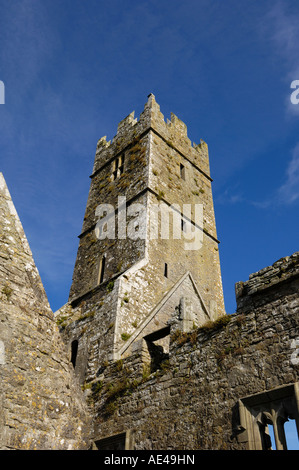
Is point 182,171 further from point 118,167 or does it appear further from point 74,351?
point 74,351

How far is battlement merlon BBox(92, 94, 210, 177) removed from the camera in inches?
776

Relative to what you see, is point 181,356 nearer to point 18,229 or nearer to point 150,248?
point 18,229

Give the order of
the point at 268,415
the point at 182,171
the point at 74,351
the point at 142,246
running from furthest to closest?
the point at 182,171, the point at 142,246, the point at 74,351, the point at 268,415

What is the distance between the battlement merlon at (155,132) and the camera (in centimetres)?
1972

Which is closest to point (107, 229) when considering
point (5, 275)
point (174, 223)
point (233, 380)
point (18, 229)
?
point (174, 223)

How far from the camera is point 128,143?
20.0 meters

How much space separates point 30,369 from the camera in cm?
859

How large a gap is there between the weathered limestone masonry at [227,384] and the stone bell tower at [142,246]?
1.22 m

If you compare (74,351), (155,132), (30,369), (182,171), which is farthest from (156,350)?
(155,132)

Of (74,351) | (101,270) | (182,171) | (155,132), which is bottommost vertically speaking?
(74,351)

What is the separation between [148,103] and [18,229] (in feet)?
40.6

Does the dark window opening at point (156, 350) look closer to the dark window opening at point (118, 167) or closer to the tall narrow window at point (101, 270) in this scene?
the tall narrow window at point (101, 270)

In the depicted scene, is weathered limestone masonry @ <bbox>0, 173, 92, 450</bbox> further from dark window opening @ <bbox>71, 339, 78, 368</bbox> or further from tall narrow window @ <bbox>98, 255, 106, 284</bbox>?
tall narrow window @ <bbox>98, 255, 106, 284</bbox>

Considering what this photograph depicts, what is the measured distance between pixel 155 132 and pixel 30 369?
43.5ft
